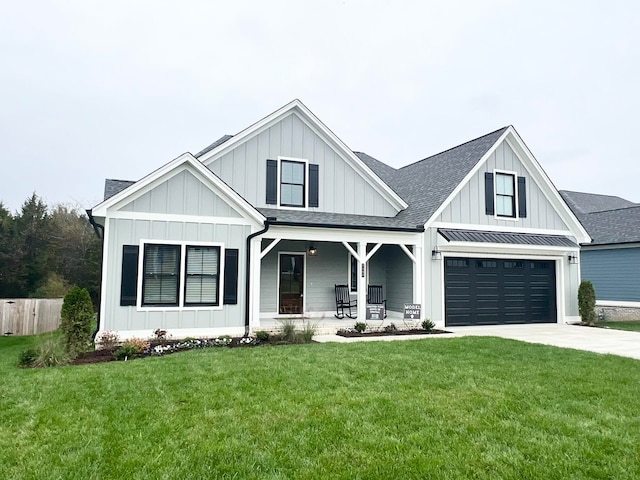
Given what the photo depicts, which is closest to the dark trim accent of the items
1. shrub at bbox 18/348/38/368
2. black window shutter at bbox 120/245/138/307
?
black window shutter at bbox 120/245/138/307

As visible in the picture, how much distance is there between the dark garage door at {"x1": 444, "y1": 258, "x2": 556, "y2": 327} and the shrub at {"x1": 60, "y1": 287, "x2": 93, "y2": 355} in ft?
31.6

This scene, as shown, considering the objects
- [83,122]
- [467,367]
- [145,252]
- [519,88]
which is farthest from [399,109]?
[467,367]

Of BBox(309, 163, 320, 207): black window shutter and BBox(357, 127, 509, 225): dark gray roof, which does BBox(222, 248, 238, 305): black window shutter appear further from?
BBox(357, 127, 509, 225): dark gray roof

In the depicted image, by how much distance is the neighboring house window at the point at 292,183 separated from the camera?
518 inches

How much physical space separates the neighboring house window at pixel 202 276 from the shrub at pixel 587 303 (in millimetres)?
11724

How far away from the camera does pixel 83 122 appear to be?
76.0 ft

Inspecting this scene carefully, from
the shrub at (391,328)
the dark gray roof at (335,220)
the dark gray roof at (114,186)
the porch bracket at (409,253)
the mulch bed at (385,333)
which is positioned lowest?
the mulch bed at (385,333)

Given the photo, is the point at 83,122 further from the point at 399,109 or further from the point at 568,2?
the point at 568,2

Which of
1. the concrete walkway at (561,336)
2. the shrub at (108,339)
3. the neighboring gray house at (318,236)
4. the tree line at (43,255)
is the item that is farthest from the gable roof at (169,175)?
the tree line at (43,255)

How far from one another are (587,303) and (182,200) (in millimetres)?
12873

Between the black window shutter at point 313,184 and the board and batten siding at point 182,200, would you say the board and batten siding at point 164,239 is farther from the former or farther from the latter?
the black window shutter at point 313,184

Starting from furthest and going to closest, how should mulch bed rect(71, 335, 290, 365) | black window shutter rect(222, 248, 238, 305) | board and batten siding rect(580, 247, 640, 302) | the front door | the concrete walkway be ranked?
board and batten siding rect(580, 247, 640, 302), the front door, black window shutter rect(222, 248, 238, 305), the concrete walkway, mulch bed rect(71, 335, 290, 365)

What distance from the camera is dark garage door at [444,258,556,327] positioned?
1383 centimetres

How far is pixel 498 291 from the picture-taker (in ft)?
47.5
